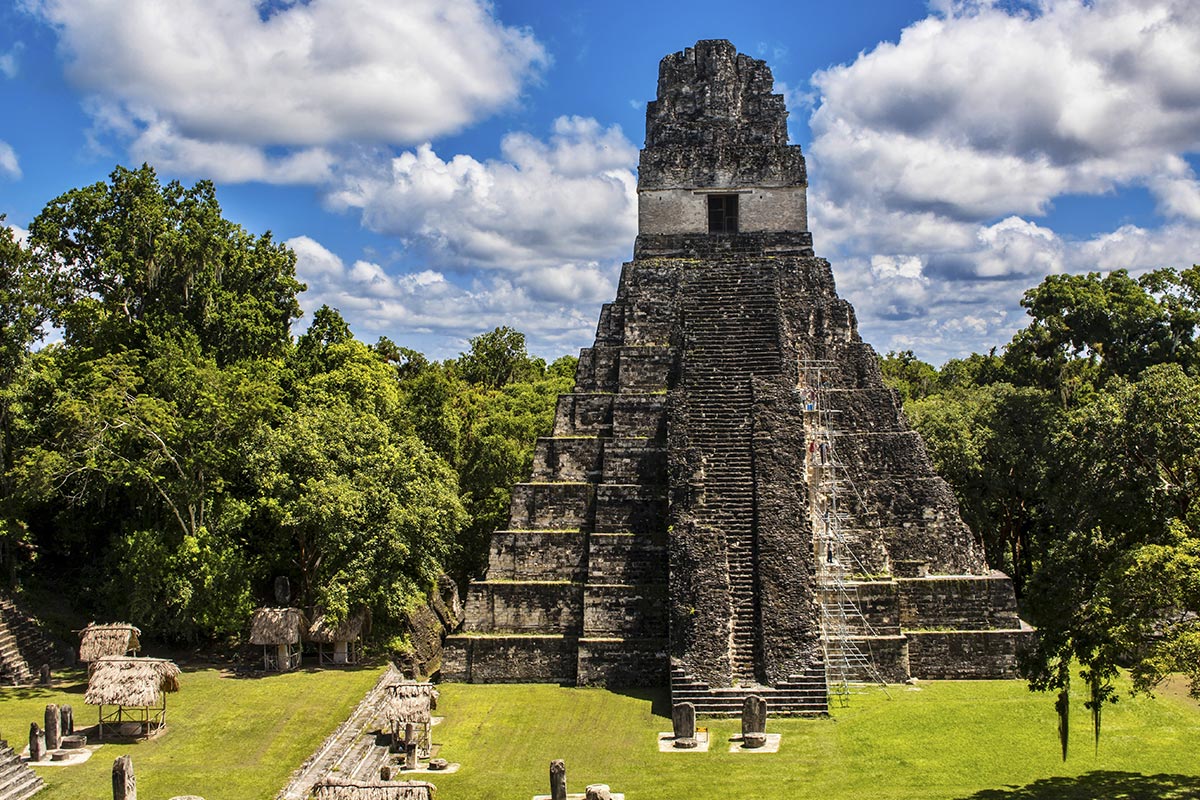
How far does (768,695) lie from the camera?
2166 centimetres

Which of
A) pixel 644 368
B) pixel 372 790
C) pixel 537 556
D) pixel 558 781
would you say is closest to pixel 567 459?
pixel 537 556

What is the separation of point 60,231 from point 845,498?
23.2 meters

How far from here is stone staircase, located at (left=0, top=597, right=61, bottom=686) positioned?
2499 cm

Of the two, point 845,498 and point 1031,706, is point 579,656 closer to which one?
point 845,498

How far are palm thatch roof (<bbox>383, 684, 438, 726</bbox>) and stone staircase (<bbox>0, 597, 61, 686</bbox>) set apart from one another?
34.3 feet

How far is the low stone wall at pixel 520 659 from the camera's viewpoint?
24406 mm

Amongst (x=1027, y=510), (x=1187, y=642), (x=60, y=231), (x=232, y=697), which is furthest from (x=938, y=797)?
(x=60, y=231)

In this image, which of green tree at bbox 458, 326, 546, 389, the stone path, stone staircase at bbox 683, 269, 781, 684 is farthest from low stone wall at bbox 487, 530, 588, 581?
green tree at bbox 458, 326, 546, 389

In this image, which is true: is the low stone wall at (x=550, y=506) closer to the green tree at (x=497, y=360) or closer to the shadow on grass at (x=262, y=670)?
the shadow on grass at (x=262, y=670)

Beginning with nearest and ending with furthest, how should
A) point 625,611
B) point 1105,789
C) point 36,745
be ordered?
point 1105,789
point 36,745
point 625,611

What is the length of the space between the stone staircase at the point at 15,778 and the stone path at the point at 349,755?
4.13m

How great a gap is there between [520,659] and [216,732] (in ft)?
21.4

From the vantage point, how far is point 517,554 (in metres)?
25.7

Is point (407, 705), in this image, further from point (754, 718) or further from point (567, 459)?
point (567, 459)
